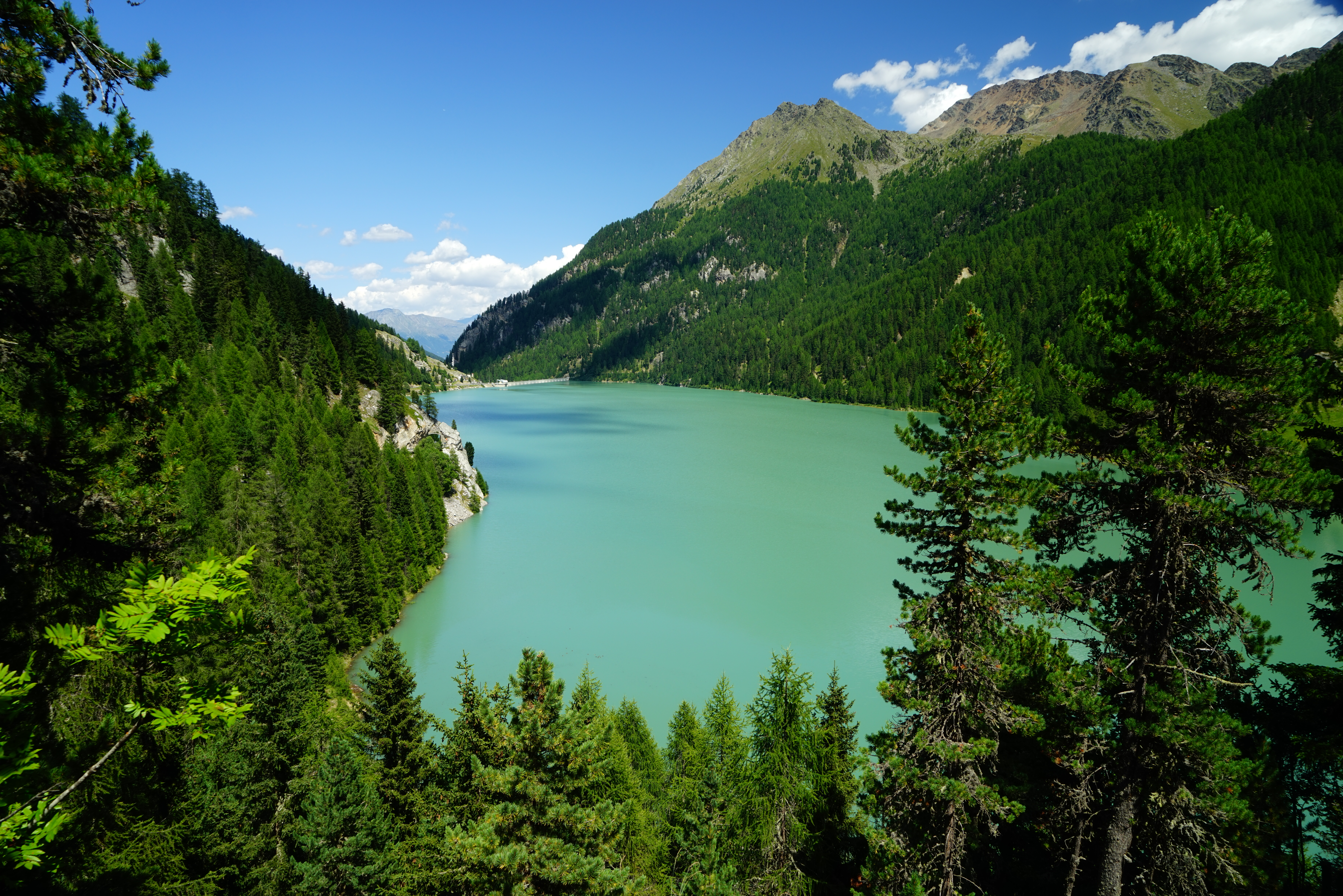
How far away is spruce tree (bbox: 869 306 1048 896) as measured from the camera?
801 cm

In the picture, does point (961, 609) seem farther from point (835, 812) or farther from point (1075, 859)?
point (835, 812)

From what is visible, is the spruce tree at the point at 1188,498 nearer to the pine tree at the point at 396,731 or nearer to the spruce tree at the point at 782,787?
the spruce tree at the point at 782,787

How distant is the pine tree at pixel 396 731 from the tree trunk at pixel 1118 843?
1221 cm

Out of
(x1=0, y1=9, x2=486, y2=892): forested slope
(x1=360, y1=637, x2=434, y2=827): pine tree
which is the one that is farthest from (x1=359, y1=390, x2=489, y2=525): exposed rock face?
(x1=0, y1=9, x2=486, y2=892): forested slope

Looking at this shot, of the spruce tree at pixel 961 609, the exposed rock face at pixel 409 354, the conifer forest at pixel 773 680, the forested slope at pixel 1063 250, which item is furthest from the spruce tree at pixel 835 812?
the exposed rock face at pixel 409 354

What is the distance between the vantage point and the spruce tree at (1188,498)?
6.91 m

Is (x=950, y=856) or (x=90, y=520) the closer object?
(x=90, y=520)

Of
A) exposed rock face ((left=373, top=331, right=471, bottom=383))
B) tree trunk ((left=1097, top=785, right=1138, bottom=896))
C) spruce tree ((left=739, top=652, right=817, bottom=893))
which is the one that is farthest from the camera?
exposed rock face ((left=373, top=331, right=471, bottom=383))

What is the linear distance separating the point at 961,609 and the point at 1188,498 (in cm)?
293

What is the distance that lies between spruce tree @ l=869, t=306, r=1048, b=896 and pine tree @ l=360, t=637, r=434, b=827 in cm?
1011

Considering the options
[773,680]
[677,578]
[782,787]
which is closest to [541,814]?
[782,787]

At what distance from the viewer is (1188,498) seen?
6.63 meters

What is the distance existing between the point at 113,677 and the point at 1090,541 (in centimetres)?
1330

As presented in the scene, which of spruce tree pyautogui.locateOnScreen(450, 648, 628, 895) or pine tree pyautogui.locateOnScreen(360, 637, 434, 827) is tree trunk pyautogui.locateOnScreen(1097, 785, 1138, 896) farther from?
pine tree pyautogui.locateOnScreen(360, 637, 434, 827)
